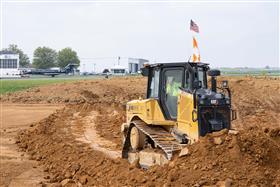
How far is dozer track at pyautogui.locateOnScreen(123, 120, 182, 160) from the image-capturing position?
10125 mm

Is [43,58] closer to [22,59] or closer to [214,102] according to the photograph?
[22,59]

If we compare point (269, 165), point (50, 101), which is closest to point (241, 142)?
point (269, 165)

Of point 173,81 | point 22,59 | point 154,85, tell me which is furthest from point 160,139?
point 22,59

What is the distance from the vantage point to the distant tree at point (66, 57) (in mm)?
122750

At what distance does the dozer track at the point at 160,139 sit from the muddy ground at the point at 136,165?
62cm

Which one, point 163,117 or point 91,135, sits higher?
point 163,117

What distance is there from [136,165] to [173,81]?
207 cm

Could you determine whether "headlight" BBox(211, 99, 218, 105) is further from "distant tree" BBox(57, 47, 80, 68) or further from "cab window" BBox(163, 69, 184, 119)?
"distant tree" BBox(57, 47, 80, 68)

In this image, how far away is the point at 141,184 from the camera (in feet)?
29.7

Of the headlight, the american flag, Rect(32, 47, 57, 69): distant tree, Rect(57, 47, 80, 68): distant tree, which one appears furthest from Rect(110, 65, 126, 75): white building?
the headlight

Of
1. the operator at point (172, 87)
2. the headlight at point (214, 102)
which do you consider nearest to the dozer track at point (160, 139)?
the operator at point (172, 87)

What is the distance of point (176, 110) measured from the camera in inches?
438

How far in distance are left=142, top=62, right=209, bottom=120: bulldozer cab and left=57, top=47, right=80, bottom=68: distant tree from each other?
366 ft

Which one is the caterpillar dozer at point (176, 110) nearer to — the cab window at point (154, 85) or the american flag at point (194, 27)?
the cab window at point (154, 85)
